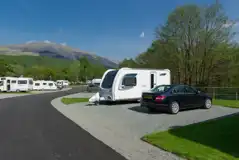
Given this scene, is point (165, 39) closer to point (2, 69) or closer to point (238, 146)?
point (238, 146)

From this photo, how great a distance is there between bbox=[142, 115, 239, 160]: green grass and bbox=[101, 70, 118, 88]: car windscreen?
9695 mm

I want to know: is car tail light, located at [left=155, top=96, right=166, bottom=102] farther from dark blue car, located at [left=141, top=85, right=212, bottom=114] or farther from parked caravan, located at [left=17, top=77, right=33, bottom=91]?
parked caravan, located at [left=17, top=77, right=33, bottom=91]

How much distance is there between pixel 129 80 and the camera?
61.0 feet

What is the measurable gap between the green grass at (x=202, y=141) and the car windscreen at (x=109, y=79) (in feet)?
31.8

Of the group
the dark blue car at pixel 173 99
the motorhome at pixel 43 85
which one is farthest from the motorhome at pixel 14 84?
the dark blue car at pixel 173 99

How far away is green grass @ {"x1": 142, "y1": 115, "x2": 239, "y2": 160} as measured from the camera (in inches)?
233

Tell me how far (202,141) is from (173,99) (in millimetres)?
6024

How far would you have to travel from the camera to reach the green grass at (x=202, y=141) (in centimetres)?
591

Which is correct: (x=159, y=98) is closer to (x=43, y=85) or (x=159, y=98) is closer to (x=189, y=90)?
(x=189, y=90)

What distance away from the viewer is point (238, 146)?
653 cm

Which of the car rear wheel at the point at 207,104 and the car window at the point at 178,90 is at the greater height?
the car window at the point at 178,90

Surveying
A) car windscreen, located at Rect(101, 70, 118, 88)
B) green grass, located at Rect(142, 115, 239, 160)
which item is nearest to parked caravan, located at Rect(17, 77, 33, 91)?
car windscreen, located at Rect(101, 70, 118, 88)

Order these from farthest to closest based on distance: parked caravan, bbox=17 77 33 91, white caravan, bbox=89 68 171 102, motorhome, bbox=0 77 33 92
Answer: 1. parked caravan, bbox=17 77 33 91
2. motorhome, bbox=0 77 33 92
3. white caravan, bbox=89 68 171 102

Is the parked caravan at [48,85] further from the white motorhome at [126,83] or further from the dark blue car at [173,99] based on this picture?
the dark blue car at [173,99]
